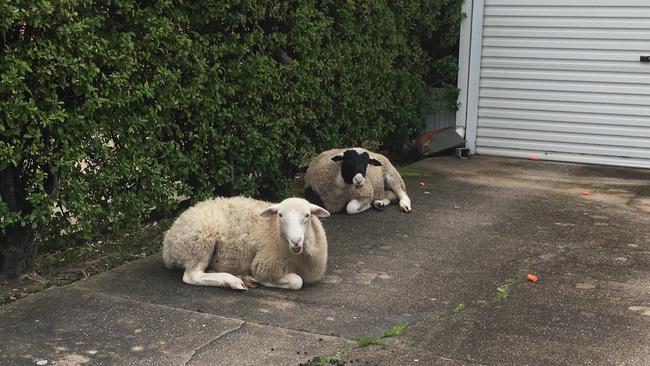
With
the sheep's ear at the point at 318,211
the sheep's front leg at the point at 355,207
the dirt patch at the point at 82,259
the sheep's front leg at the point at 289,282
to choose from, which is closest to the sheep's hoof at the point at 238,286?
the sheep's front leg at the point at 289,282

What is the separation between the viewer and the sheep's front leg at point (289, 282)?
5.38 m

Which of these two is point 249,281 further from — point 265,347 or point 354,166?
point 354,166

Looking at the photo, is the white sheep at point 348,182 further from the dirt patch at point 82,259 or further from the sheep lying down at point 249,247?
the sheep lying down at point 249,247

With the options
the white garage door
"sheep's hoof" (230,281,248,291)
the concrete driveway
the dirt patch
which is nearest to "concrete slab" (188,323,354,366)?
the concrete driveway

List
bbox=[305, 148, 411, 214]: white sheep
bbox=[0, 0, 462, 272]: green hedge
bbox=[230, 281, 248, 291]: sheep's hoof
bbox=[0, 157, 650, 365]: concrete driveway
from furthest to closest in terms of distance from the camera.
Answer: bbox=[305, 148, 411, 214]: white sheep, bbox=[230, 281, 248, 291]: sheep's hoof, bbox=[0, 0, 462, 272]: green hedge, bbox=[0, 157, 650, 365]: concrete driveway

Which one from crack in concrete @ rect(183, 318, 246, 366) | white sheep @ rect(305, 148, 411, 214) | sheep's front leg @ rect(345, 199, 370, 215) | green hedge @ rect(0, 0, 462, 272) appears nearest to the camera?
crack in concrete @ rect(183, 318, 246, 366)

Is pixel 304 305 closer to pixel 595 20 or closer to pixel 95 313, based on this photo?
pixel 95 313

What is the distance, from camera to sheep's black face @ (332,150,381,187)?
7.46 meters

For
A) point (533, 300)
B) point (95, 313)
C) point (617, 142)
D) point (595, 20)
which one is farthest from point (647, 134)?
point (95, 313)

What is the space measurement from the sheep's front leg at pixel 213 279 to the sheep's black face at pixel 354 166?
2.37 meters

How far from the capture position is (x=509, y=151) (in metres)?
11.6

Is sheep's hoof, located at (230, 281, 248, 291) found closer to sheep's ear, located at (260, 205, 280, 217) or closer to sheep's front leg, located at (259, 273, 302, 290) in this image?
sheep's front leg, located at (259, 273, 302, 290)

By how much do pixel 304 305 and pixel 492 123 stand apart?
24.2 feet

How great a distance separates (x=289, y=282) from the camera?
5.38 metres
